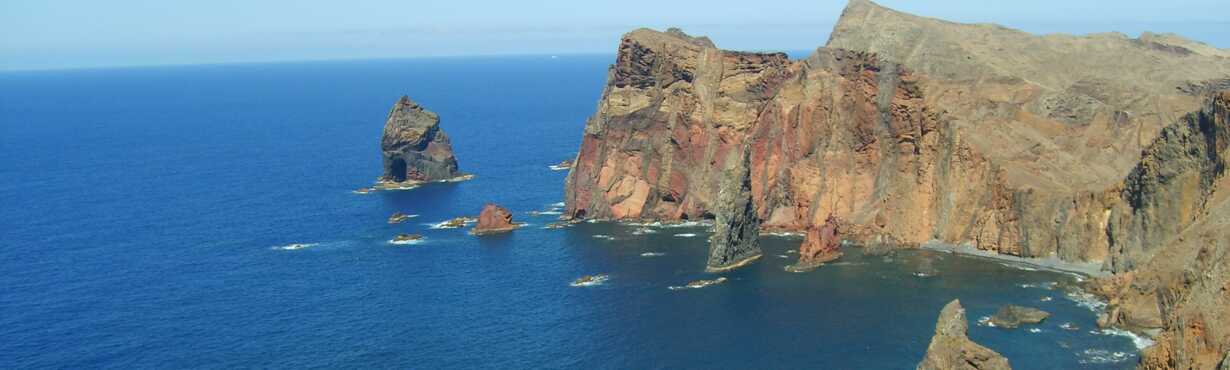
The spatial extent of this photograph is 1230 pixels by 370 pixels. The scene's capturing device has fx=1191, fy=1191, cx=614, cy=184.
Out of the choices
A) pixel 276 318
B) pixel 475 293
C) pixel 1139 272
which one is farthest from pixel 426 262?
pixel 1139 272

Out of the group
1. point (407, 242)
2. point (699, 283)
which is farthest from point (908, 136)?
point (407, 242)

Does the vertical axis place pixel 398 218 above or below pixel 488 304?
above

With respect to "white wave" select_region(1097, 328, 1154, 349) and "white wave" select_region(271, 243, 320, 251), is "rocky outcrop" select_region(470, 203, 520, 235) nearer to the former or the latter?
"white wave" select_region(271, 243, 320, 251)

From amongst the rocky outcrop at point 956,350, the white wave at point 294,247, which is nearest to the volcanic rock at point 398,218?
the white wave at point 294,247

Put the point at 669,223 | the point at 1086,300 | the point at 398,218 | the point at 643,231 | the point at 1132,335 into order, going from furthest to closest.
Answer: the point at 398,218, the point at 669,223, the point at 643,231, the point at 1086,300, the point at 1132,335

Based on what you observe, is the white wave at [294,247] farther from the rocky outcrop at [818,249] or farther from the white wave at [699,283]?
the rocky outcrop at [818,249]

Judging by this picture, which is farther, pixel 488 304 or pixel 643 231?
pixel 643 231

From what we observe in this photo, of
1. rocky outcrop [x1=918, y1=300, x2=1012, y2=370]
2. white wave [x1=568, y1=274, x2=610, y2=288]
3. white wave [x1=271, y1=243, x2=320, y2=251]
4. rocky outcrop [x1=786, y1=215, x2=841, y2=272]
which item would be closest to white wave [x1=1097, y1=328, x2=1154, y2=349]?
rocky outcrop [x1=918, y1=300, x2=1012, y2=370]

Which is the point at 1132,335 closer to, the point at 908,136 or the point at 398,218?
the point at 908,136
